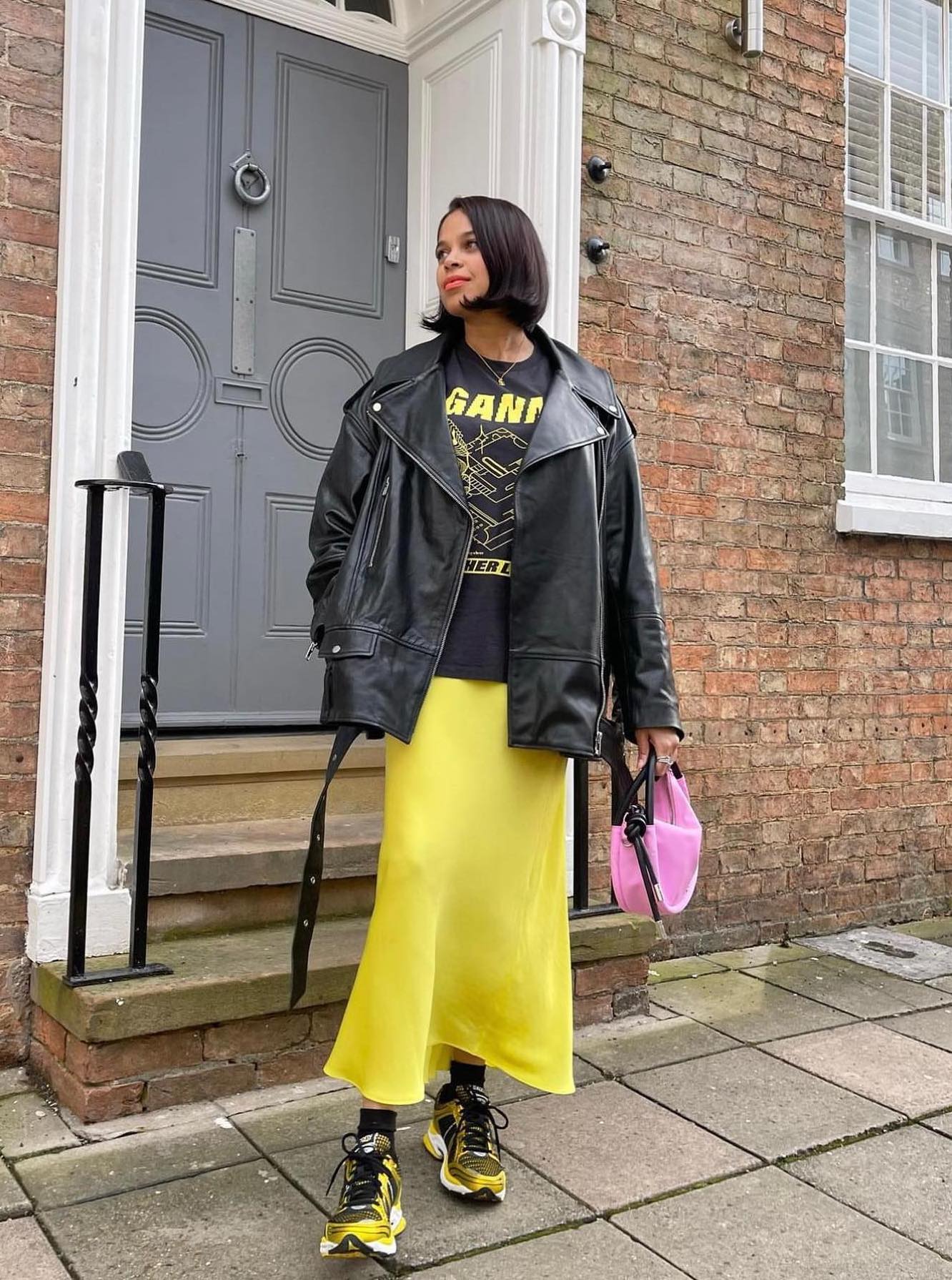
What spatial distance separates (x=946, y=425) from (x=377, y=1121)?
439 centimetres

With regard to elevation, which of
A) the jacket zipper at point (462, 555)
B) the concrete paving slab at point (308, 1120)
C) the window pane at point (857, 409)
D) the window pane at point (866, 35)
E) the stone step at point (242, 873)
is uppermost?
the window pane at point (866, 35)

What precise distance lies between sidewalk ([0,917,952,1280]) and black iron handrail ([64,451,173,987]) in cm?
37

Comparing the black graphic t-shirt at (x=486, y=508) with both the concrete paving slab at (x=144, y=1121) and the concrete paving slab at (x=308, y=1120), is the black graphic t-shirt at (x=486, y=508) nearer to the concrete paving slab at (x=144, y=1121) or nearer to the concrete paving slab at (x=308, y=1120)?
the concrete paving slab at (x=308, y=1120)

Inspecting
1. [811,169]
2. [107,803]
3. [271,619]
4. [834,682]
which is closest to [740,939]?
[834,682]

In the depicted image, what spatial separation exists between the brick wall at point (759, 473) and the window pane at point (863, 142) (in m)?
0.29

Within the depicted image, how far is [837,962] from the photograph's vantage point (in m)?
4.34

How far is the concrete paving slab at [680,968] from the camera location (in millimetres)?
4062

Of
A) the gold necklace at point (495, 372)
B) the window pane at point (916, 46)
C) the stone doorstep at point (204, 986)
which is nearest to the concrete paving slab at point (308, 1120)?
the stone doorstep at point (204, 986)

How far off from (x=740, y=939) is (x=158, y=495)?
282 cm

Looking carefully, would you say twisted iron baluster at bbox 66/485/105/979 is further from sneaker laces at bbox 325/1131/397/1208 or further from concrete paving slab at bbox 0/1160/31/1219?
sneaker laces at bbox 325/1131/397/1208

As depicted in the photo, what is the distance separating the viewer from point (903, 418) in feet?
17.2

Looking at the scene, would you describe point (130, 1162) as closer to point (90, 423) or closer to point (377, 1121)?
point (377, 1121)

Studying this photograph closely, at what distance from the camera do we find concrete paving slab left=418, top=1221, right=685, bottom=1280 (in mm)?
2143

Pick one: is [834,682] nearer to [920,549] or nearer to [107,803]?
Answer: [920,549]
